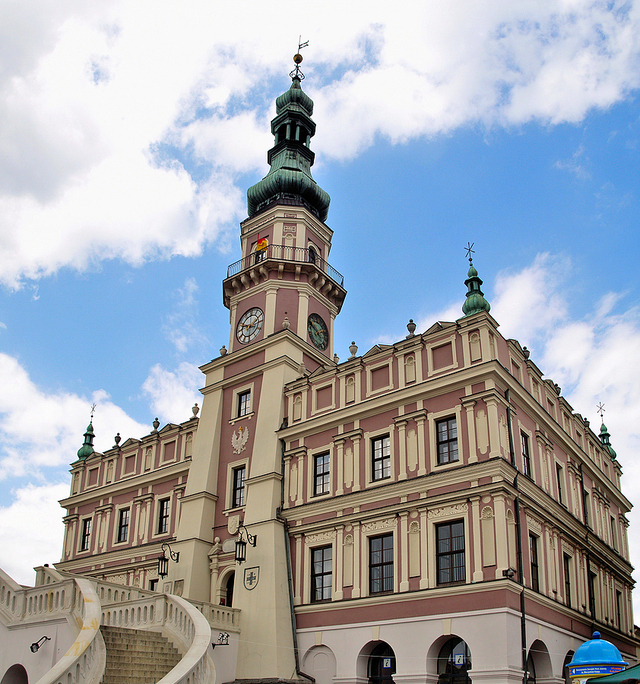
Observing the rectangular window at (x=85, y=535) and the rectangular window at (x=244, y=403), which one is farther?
the rectangular window at (x=85, y=535)

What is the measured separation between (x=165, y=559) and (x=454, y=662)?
12723mm

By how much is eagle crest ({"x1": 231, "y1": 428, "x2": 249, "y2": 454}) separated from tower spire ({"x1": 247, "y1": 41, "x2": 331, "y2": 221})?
12636 mm

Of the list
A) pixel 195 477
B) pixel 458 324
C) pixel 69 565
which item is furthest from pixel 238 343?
pixel 69 565

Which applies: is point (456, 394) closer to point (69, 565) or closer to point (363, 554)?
point (363, 554)

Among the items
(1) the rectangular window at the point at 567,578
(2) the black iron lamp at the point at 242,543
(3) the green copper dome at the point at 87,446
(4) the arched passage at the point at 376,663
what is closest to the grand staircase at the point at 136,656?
(2) the black iron lamp at the point at 242,543

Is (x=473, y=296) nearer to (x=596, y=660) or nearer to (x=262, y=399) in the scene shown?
(x=262, y=399)

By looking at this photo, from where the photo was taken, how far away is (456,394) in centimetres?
2594

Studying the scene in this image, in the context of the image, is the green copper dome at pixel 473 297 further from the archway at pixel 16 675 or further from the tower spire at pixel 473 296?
the archway at pixel 16 675

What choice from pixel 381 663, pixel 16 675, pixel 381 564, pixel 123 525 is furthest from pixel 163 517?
pixel 381 663

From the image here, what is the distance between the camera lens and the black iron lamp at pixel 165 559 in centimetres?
2941

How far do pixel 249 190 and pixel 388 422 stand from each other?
59.0 feet

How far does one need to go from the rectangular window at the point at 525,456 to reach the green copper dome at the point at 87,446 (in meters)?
26.3

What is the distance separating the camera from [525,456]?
26.4 metres

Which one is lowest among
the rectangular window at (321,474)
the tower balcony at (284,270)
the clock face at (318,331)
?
the rectangular window at (321,474)
